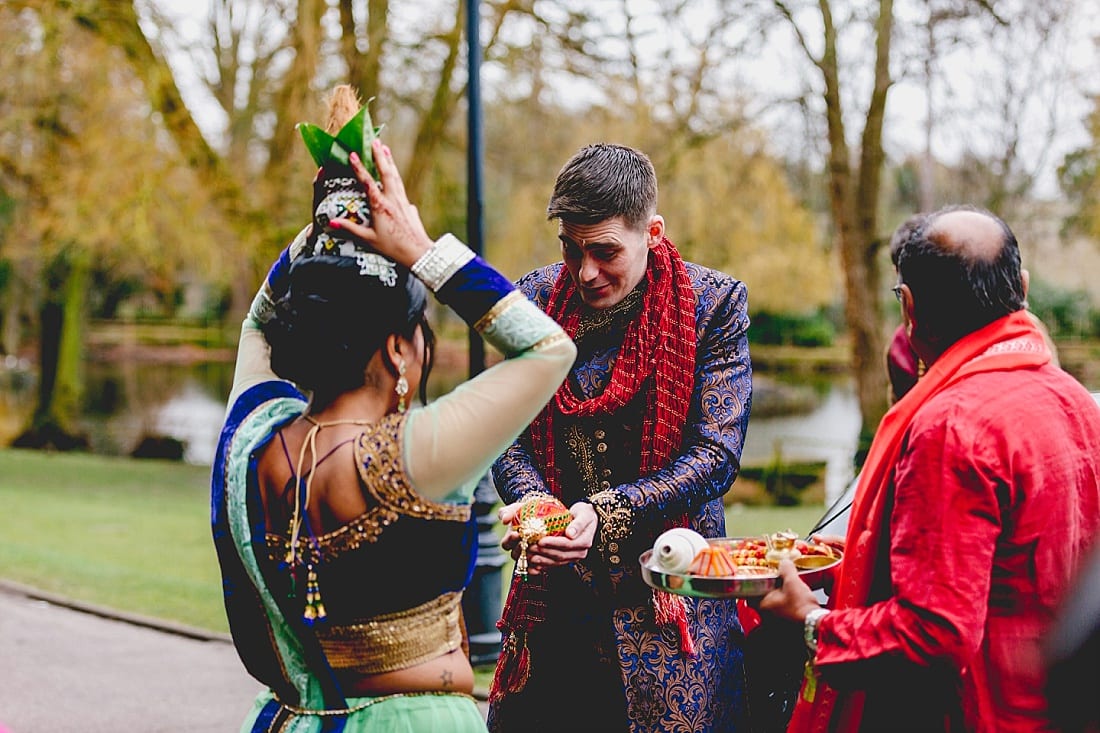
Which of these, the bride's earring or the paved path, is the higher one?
the bride's earring

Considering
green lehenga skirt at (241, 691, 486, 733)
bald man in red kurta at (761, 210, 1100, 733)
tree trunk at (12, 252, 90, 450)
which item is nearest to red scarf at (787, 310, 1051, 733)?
bald man in red kurta at (761, 210, 1100, 733)

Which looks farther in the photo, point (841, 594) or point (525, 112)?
point (525, 112)

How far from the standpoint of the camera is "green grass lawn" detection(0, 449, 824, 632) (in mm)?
9344

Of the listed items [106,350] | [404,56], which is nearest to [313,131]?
[404,56]

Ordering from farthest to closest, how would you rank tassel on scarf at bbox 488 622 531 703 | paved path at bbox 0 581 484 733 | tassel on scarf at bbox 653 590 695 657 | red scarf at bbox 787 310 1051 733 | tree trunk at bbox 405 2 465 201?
tree trunk at bbox 405 2 465 201 → paved path at bbox 0 581 484 733 → tassel on scarf at bbox 488 622 531 703 → tassel on scarf at bbox 653 590 695 657 → red scarf at bbox 787 310 1051 733

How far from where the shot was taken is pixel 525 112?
17094 mm

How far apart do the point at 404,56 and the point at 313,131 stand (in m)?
14.0

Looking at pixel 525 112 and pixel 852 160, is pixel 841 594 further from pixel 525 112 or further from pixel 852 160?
pixel 852 160

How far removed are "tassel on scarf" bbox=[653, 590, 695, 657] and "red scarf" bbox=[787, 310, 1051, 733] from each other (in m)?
0.46

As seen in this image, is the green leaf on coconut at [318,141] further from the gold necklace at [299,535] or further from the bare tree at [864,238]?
the bare tree at [864,238]

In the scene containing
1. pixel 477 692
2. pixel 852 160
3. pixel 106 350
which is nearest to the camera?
pixel 477 692

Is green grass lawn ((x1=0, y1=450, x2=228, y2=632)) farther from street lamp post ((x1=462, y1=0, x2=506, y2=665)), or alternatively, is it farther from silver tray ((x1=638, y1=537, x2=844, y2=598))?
silver tray ((x1=638, y1=537, x2=844, y2=598))

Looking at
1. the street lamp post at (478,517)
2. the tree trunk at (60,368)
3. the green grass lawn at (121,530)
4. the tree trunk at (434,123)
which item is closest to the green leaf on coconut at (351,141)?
the street lamp post at (478,517)

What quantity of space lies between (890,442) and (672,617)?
78cm
